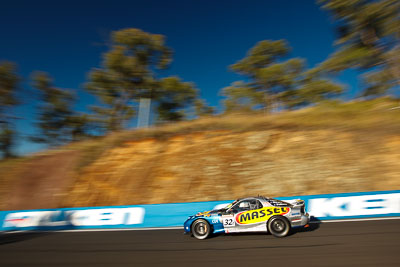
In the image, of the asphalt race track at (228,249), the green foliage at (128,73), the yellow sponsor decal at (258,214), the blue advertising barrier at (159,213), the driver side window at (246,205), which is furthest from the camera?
the green foliage at (128,73)

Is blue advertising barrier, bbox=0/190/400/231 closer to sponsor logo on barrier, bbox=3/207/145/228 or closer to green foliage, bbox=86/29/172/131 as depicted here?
sponsor logo on barrier, bbox=3/207/145/228

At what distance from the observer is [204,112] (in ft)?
121

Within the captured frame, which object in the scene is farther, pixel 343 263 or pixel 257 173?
pixel 257 173

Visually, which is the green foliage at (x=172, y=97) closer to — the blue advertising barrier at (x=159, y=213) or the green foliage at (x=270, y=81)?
the green foliage at (x=270, y=81)

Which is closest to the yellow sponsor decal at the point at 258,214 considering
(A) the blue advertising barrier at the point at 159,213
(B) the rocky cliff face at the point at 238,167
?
(A) the blue advertising barrier at the point at 159,213

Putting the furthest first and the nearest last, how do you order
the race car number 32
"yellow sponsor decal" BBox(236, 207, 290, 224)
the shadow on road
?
the shadow on road, the race car number 32, "yellow sponsor decal" BBox(236, 207, 290, 224)

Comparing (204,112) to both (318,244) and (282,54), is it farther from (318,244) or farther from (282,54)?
(318,244)

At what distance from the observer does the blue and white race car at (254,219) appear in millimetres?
7336

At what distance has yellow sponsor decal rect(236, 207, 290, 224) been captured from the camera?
7.44 metres

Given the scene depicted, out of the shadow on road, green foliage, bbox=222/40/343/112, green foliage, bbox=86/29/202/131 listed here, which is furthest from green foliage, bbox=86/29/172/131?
the shadow on road

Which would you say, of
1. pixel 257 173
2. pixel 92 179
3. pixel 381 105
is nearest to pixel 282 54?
pixel 381 105

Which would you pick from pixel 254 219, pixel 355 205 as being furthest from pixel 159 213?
pixel 355 205

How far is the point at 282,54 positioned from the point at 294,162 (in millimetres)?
20275

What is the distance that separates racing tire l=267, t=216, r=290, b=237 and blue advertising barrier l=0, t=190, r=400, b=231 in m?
2.79
